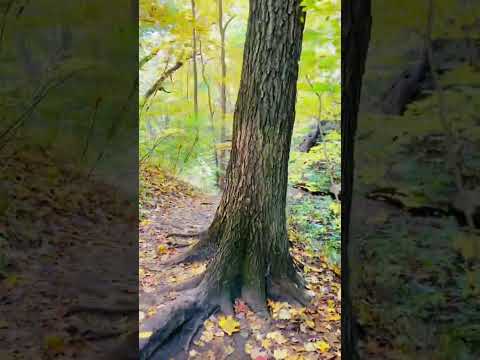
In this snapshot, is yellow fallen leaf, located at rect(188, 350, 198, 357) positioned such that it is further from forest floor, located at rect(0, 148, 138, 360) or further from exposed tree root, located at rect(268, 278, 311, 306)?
forest floor, located at rect(0, 148, 138, 360)

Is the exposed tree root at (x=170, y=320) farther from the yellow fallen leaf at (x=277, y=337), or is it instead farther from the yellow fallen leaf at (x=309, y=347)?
the yellow fallen leaf at (x=309, y=347)

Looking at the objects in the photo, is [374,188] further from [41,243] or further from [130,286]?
[41,243]

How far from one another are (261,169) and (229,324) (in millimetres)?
892

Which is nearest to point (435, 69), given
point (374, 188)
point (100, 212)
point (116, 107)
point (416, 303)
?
point (374, 188)

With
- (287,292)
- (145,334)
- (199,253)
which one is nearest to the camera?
(145,334)

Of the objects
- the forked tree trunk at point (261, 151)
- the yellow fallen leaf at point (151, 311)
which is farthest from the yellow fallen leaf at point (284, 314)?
the yellow fallen leaf at point (151, 311)

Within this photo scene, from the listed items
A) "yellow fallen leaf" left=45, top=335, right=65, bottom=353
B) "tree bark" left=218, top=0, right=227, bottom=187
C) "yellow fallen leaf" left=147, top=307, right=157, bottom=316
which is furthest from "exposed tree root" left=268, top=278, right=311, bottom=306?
"tree bark" left=218, top=0, right=227, bottom=187

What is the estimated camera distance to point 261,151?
1.97 metres

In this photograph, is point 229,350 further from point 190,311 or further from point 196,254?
point 196,254

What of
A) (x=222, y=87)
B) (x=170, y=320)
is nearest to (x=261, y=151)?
(x=170, y=320)

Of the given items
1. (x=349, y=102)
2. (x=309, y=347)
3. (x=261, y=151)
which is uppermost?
(x=349, y=102)

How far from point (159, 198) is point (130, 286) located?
3.18 meters

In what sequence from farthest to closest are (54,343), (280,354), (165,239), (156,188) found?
(156,188), (165,239), (280,354), (54,343)

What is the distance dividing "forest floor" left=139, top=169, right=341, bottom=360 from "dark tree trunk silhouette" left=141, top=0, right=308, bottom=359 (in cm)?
11
